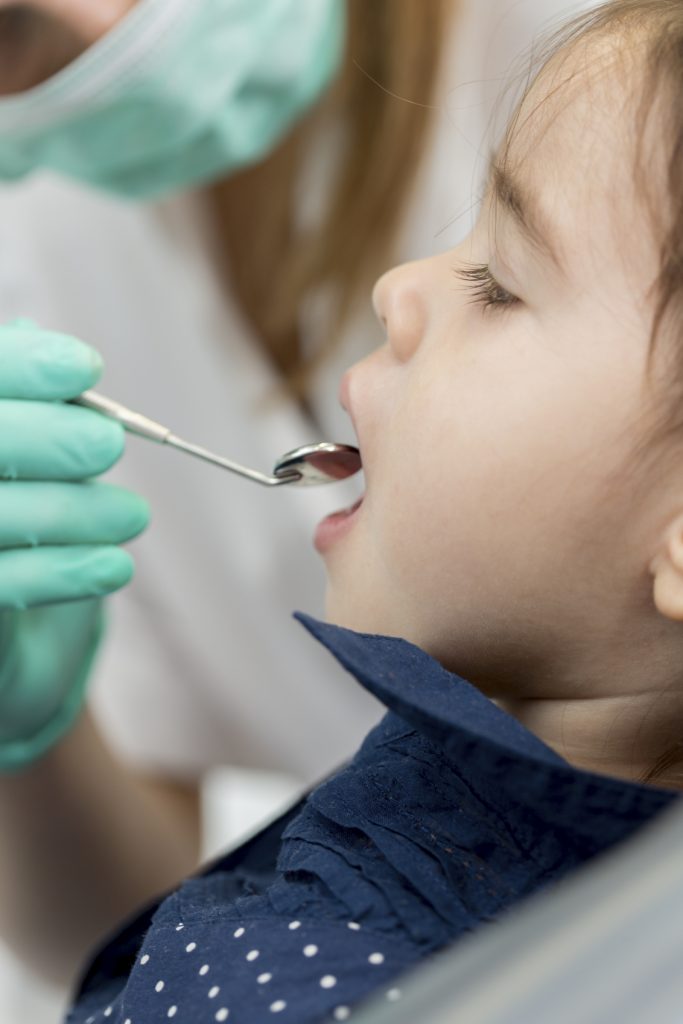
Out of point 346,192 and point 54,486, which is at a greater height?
point 346,192

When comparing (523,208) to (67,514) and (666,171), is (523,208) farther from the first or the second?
(67,514)

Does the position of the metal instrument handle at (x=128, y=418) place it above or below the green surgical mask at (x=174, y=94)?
below

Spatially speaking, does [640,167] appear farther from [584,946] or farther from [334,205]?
[334,205]

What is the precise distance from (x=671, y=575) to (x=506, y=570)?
86 mm

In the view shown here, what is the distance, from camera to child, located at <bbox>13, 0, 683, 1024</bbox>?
22.2 inches

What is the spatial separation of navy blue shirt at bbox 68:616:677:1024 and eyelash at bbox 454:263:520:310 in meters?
0.19

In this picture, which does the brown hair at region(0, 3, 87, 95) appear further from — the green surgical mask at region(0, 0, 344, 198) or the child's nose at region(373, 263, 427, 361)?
the child's nose at region(373, 263, 427, 361)

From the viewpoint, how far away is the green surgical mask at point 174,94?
978 millimetres

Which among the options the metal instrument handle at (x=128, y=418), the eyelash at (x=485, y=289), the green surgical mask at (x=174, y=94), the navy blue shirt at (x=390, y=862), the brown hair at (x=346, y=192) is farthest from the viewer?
the brown hair at (x=346, y=192)

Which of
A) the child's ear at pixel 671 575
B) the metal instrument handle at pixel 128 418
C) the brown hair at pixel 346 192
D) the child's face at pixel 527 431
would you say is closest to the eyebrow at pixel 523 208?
the child's face at pixel 527 431

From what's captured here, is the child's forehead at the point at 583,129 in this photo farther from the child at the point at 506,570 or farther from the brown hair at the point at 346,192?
the brown hair at the point at 346,192

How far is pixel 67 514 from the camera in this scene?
0.79 metres

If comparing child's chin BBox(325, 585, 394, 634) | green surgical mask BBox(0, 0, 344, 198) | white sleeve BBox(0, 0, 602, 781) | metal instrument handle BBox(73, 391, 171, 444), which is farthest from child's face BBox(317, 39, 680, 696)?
white sleeve BBox(0, 0, 602, 781)

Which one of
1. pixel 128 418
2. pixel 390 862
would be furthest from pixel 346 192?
pixel 390 862
